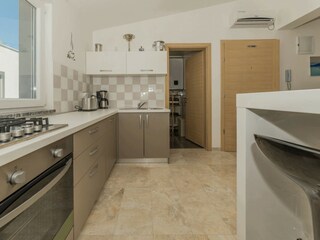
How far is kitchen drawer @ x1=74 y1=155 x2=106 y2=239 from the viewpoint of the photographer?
1.37m

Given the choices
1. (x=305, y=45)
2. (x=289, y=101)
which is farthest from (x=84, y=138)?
(x=305, y=45)

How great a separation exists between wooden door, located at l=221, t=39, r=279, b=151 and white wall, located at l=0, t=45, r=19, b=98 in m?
3.12

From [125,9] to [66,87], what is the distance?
147 cm

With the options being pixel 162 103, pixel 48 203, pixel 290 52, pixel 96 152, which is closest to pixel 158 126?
pixel 162 103

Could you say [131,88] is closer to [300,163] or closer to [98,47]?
[98,47]

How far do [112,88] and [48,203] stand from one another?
3.05 m

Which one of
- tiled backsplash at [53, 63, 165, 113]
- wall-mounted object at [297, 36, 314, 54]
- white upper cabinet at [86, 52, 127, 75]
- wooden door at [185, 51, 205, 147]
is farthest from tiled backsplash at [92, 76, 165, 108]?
wall-mounted object at [297, 36, 314, 54]

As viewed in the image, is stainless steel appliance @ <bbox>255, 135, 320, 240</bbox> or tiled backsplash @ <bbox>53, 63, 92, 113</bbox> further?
tiled backsplash @ <bbox>53, 63, 92, 113</bbox>

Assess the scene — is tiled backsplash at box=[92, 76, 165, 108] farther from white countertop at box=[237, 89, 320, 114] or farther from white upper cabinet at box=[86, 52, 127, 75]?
white countertop at box=[237, 89, 320, 114]

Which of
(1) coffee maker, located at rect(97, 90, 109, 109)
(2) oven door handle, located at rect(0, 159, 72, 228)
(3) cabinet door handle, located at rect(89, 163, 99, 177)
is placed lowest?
(3) cabinet door handle, located at rect(89, 163, 99, 177)

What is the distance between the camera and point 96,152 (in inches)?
74.7

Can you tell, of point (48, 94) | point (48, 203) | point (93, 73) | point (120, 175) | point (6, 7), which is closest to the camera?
point (48, 203)

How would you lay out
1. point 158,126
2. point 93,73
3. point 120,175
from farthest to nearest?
point 93,73
point 158,126
point 120,175

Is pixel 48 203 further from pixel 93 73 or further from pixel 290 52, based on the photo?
pixel 290 52
